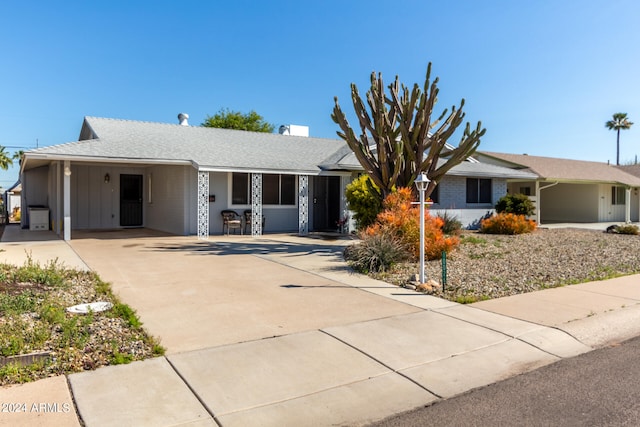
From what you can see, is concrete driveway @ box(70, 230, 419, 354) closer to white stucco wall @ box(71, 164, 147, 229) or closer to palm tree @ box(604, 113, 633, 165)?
white stucco wall @ box(71, 164, 147, 229)

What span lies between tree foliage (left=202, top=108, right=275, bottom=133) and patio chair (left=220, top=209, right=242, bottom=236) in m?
30.4

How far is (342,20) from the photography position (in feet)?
53.1

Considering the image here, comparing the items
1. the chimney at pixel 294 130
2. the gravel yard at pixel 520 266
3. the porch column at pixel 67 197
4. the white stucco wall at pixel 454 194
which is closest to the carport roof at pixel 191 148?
the porch column at pixel 67 197

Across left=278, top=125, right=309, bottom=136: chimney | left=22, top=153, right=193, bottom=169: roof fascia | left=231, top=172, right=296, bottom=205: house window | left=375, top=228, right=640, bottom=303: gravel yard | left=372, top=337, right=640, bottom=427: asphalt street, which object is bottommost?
left=372, top=337, right=640, bottom=427: asphalt street

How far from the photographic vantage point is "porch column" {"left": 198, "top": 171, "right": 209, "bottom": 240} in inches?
607

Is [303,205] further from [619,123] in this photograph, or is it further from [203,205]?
[619,123]

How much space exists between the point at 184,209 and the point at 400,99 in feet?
28.8

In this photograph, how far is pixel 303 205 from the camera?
18.0m

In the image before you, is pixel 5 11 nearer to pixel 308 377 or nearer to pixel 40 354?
pixel 40 354

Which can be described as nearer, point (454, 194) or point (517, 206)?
point (454, 194)

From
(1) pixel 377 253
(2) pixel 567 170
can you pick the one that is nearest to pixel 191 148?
(1) pixel 377 253

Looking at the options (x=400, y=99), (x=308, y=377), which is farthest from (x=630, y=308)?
(x=400, y=99)

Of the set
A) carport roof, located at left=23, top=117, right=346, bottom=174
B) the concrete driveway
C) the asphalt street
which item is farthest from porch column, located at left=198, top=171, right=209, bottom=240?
the asphalt street

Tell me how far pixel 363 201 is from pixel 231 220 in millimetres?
5362
